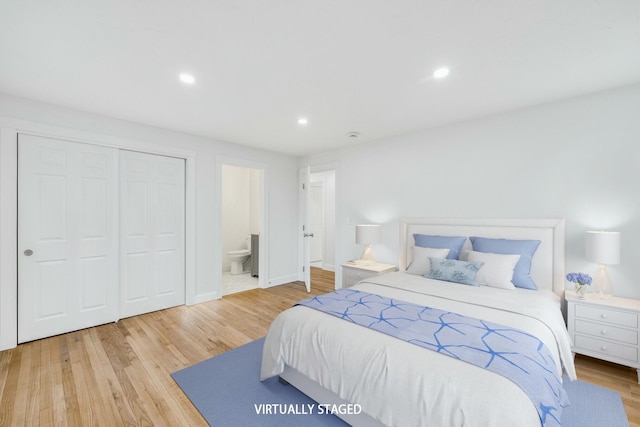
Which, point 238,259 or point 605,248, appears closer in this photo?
point 605,248

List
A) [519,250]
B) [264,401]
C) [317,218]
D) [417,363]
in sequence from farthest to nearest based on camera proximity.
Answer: [317,218] → [519,250] → [264,401] → [417,363]

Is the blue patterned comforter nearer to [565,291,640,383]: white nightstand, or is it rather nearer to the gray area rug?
the gray area rug

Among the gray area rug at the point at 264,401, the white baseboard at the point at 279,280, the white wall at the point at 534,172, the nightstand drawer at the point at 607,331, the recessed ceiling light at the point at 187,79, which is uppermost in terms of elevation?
the recessed ceiling light at the point at 187,79

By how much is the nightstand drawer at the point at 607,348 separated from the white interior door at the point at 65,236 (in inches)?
194

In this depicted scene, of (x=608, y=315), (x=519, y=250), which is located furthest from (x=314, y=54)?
(x=608, y=315)

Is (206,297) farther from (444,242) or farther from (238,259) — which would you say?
(444,242)

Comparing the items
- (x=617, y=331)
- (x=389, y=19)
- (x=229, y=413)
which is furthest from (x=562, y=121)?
(x=229, y=413)

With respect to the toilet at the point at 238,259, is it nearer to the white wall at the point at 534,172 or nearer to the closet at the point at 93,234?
the closet at the point at 93,234

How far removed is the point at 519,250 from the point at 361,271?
1.81 metres

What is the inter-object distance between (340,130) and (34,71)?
304 centimetres

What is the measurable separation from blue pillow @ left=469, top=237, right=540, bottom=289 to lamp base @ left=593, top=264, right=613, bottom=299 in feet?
1.61

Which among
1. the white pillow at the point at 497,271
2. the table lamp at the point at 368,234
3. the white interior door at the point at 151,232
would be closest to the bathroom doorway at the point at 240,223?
the white interior door at the point at 151,232

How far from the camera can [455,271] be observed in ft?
8.93

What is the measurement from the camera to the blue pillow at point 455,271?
104 inches
